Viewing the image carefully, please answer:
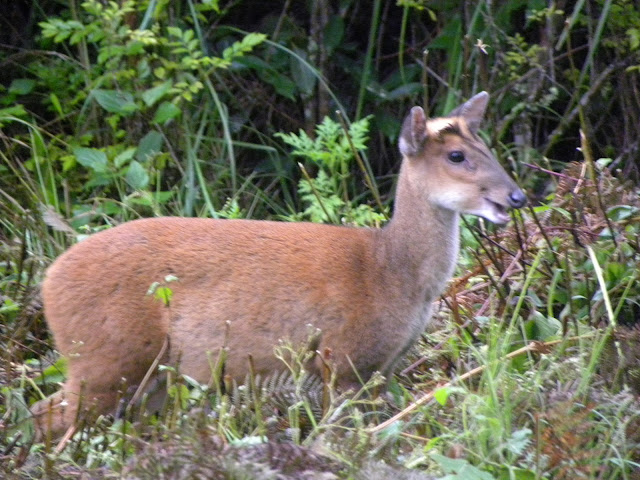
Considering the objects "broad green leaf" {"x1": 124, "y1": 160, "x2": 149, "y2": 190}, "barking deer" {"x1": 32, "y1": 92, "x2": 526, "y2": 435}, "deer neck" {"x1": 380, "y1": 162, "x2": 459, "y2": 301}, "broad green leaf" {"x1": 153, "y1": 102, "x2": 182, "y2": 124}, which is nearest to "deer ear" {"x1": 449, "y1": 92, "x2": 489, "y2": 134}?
"barking deer" {"x1": 32, "y1": 92, "x2": 526, "y2": 435}

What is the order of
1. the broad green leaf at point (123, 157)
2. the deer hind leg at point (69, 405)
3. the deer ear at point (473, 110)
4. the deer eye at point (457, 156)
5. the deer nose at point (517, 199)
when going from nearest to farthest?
the deer hind leg at point (69, 405)
the deer nose at point (517, 199)
the deer eye at point (457, 156)
the deer ear at point (473, 110)
the broad green leaf at point (123, 157)

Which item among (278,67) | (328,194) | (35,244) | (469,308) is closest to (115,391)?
(469,308)

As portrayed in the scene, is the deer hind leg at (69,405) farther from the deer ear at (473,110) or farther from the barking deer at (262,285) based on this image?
the deer ear at (473,110)

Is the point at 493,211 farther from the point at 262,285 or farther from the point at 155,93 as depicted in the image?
the point at 155,93

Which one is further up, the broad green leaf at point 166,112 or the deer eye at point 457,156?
the deer eye at point 457,156

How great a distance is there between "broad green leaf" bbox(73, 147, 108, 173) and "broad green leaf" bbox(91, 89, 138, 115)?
28cm

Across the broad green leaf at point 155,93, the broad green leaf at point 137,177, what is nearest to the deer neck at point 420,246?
the broad green leaf at point 137,177

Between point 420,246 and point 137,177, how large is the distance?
2.31 m

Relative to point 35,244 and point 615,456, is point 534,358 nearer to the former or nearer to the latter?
point 615,456

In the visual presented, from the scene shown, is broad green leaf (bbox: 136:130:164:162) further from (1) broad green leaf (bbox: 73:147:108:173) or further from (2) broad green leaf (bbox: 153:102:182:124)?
(1) broad green leaf (bbox: 73:147:108:173)

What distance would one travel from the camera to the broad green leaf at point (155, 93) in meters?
7.02

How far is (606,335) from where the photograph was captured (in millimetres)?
4414

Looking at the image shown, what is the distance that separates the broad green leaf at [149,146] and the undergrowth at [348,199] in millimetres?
14

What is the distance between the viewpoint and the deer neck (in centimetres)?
489
